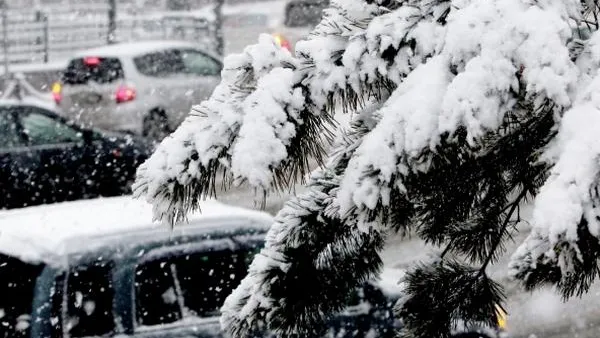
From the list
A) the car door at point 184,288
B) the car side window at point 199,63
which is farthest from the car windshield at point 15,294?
the car side window at point 199,63

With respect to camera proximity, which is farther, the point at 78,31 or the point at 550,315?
the point at 78,31

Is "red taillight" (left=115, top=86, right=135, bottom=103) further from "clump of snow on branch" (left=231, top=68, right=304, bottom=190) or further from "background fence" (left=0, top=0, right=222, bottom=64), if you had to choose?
"clump of snow on branch" (left=231, top=68, right=304, bottom=190)

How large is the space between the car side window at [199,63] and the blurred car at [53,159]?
4419mm

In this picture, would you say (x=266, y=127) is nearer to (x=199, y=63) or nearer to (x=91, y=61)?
(x=91, y=61)

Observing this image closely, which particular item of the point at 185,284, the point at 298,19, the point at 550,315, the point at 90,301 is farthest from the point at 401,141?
the point at 298,19

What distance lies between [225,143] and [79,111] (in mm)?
12560

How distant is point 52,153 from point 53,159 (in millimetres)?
83

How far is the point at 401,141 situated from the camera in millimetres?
1364

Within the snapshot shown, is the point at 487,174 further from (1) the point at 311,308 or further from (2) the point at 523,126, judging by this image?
(1) the point at 311,308

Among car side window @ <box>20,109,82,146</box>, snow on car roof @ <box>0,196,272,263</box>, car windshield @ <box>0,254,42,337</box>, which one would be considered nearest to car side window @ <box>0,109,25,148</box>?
car side window @ <box>20,109,82,146</box>

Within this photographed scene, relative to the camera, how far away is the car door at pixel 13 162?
9047mm

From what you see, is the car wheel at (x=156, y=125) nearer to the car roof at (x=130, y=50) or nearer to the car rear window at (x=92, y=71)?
the car rear window at (x=92, y=71)

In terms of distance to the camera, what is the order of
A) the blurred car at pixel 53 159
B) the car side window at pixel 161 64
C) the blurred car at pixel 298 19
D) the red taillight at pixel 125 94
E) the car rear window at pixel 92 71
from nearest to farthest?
the blurred car at pixel 53 159 < the red taillight at pixel 125 94 < the car rear window at pixel 92 71 < the car side window at pixel 161 64 < the blurred car at pixel 298 19

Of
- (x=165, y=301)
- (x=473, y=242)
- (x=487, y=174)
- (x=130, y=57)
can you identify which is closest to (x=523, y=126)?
(x=487, y=174)
